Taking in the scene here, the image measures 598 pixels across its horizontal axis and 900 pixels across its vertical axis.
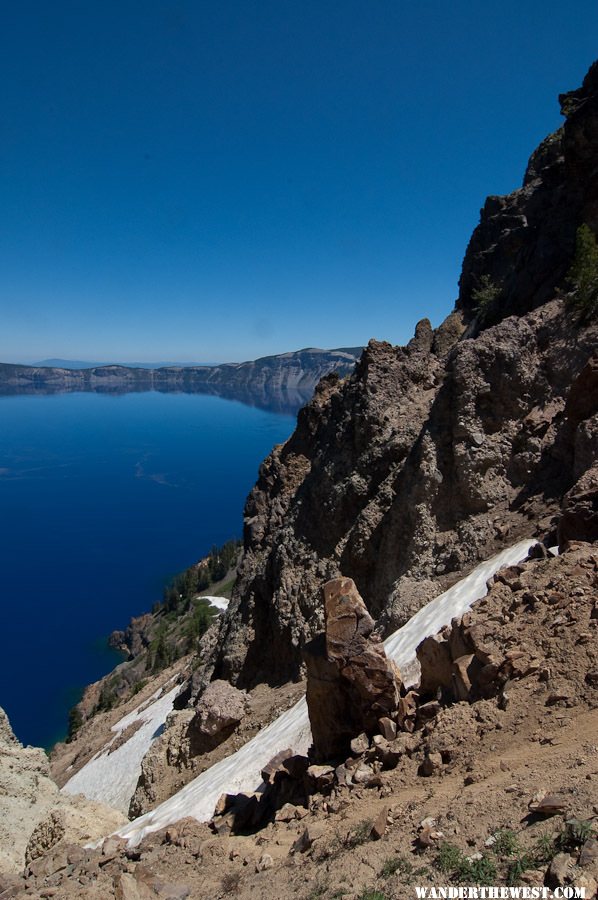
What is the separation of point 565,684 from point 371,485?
10.9 metres

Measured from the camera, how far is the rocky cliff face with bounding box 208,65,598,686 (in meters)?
11.9

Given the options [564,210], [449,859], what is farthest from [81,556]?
[449,859]

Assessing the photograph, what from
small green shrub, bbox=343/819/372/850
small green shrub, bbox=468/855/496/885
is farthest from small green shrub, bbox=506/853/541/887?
small green shrub, bbox=343/819/372/850

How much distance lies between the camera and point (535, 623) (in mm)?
6133

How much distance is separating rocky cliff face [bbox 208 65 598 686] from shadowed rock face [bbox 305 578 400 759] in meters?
3.71

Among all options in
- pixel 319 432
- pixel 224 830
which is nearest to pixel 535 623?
pixel 224 830

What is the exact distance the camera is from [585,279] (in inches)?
517

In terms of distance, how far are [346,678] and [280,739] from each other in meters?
3.65

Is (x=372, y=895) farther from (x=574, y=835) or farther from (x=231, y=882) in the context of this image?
(x=231, y=882)

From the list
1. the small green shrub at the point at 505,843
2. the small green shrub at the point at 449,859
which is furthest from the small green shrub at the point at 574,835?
the small green shrub at the point at 449,859

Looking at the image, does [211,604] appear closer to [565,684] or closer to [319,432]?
[319,432]

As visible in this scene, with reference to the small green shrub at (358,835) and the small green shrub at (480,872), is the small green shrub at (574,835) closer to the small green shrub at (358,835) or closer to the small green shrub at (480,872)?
the small green shrub at (480,872)

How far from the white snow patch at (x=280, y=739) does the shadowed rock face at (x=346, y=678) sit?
2.10 metres

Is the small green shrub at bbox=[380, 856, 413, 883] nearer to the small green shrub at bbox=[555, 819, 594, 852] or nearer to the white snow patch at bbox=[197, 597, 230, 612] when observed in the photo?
the small green shrub at bbox=[555, 819, 594, 852]
